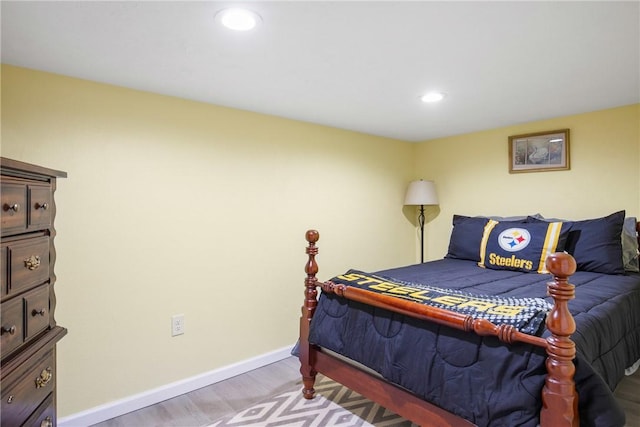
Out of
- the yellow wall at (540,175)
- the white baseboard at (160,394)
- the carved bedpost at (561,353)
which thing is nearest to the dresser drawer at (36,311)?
the white baseboard at (160,394)

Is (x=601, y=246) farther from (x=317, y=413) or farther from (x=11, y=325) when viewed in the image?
(x=11, y=325)

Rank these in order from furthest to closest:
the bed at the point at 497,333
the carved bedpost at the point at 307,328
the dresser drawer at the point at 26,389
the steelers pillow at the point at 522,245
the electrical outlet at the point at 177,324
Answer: the steelers pillow at the point at 522,245 → the electrical outlet at the point at 177,324 → the carved bedpost at the point at 307,328 → the bed at the point at 497,333 → the dresser drawer at the point at 26,389

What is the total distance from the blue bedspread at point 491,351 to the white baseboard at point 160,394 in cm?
83

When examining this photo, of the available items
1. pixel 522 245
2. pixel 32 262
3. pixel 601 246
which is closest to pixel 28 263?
pixel 32 262

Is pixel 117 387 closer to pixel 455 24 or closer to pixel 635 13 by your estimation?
pixel 455 24

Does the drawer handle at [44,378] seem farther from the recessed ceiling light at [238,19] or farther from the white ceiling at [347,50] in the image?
the recessed ceiling light at [238,19]

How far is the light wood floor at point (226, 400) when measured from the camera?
6.67ft

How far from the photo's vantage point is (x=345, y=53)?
67.9 inches

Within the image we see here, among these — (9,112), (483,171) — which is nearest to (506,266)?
(483,171)

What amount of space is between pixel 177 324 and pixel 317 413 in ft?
3.48

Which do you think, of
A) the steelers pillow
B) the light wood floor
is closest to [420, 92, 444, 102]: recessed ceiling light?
the steelers pillow

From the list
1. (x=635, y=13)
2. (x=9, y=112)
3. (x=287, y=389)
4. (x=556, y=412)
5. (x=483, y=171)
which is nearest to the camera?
(x=556, y=412)

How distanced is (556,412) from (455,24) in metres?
1.46

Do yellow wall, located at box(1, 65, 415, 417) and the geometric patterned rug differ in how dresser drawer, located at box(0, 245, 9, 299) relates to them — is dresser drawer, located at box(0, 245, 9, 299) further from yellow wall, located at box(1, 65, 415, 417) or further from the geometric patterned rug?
the geometric patterned rug
